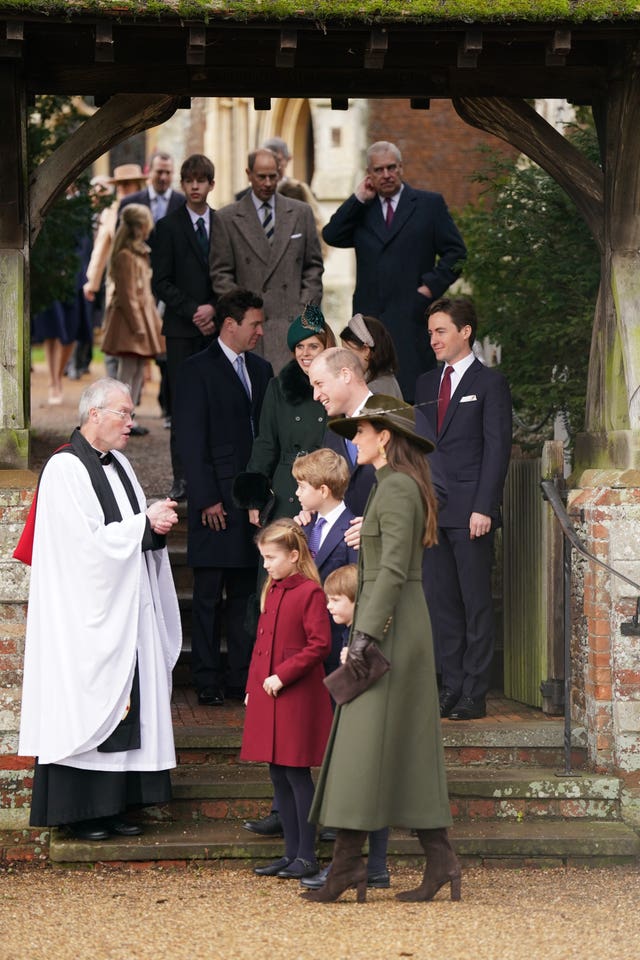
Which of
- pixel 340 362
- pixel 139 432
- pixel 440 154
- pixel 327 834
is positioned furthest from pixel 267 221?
pixel 440 154

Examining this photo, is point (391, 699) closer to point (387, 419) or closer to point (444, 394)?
point (387, 419)

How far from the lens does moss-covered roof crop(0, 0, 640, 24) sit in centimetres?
691

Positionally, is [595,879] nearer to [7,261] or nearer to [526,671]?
[526,671]

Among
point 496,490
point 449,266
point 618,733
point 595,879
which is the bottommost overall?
point 595,879

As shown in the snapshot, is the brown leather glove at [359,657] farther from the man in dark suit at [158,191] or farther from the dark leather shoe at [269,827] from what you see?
the man in dark suit at [158,191]

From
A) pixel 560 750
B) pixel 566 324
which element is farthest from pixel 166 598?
pixel 566 324

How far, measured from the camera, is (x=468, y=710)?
8.15 meters

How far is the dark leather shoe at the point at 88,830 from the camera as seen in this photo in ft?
23.8

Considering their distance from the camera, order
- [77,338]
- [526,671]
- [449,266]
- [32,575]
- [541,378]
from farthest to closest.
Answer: [77,338], [541,378], [449,266], [526,671], [32,575]

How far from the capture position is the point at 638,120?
25.8ft

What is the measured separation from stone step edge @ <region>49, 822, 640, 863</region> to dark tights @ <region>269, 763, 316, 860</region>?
295 mm

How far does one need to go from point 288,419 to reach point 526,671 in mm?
1774

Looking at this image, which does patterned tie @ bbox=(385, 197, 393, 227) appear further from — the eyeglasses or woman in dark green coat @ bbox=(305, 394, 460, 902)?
woman in dark green coat @ bbox=(305, 394, 460, 902)

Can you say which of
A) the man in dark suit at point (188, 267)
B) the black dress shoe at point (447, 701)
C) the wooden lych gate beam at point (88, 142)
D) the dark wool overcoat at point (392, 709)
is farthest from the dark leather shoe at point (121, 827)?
the man in dark suit at point (188, 267)
